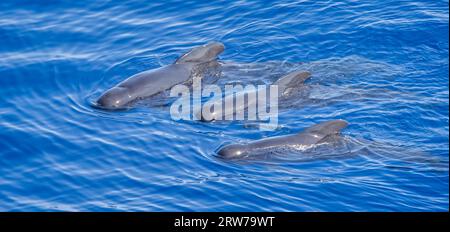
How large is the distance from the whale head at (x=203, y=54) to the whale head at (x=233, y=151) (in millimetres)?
4752

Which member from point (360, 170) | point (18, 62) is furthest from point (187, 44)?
point (360, 170)

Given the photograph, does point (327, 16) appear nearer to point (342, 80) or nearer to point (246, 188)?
point (342, 80)

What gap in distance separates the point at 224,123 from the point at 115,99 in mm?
2418

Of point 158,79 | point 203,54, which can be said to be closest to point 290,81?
point 203,54

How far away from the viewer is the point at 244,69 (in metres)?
19.8

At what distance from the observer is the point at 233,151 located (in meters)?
15.3

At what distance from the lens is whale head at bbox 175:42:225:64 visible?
19.9 meters

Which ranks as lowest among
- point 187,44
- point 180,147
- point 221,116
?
point 180,147

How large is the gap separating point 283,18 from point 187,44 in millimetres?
2472

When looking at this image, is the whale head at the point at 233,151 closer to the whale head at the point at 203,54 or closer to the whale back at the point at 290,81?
the whale back at the point at 290,81

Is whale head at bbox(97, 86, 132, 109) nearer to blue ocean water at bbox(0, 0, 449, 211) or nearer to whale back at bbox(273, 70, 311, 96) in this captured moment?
blue ocean water at bbox(0, 0, 449, 211)

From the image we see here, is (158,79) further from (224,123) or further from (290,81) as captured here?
(290,81)

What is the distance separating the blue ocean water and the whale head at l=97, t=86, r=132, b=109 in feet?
1.04

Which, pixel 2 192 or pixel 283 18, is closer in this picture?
pixel 2 192
